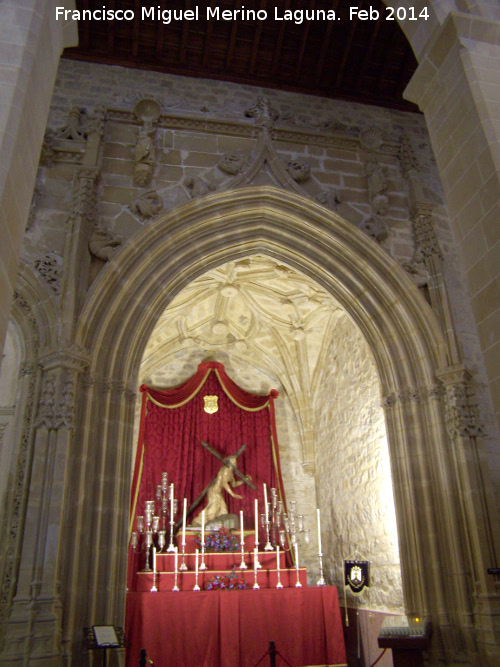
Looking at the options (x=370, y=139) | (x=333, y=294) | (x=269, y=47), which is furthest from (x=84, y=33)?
(x=333, y=294)

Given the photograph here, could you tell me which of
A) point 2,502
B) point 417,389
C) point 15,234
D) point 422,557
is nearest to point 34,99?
point 15,234

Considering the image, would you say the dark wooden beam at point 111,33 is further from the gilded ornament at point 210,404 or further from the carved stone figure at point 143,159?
the gilded ornament at point 210,404

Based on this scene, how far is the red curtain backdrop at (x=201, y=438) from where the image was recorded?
11.5 m

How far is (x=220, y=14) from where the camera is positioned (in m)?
8.80

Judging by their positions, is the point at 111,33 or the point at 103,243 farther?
the point at 111,33

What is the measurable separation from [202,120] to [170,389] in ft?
19.0

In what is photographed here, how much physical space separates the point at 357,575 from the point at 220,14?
8.71 meters

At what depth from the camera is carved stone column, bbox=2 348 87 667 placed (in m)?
5.19

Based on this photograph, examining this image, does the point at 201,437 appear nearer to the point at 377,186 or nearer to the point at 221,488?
the point at 221,488

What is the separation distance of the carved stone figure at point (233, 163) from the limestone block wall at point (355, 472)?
11.9 feet

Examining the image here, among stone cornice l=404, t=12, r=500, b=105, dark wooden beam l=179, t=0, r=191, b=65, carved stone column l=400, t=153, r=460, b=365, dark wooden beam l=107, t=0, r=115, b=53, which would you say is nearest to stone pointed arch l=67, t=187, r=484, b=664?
carved stone column l=400, t=153, r=460, b=365

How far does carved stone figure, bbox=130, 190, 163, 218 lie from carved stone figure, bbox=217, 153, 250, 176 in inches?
46.1

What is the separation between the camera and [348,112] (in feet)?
32.0

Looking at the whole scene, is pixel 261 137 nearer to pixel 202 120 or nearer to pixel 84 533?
pixel 202 120
